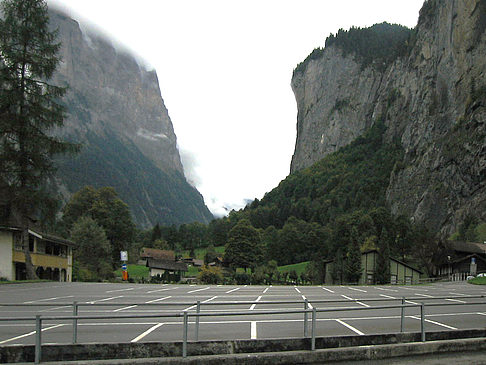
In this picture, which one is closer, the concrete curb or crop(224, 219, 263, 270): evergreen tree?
the concrete curb

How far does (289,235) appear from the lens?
12450 centimetres

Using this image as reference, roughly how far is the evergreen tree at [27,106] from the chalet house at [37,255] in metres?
5.94

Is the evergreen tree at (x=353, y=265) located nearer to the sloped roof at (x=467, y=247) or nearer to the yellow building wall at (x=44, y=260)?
the sloped roof at (x=467, y=247)

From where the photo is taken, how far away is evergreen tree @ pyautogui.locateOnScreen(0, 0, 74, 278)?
3067 cm

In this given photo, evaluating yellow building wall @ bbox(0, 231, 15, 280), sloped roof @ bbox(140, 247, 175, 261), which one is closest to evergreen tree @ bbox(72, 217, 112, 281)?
yellow building wall @ bbox(0, 231, 15, 280)

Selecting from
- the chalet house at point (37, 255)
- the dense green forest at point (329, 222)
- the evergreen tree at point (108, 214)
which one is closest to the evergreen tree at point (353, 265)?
the dense green forest at point (329, 222)

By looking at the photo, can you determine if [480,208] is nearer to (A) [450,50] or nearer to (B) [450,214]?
(B) [450,214]

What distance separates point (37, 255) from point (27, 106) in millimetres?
16820

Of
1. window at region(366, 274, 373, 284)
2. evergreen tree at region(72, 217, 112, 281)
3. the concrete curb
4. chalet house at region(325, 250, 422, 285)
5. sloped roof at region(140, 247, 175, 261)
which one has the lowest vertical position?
sloped roof at region(140, 247, 175, 261)

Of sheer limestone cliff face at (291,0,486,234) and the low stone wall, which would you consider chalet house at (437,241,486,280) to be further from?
Answer: the low stone wall

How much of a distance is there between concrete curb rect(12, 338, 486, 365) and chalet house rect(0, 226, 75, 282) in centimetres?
3125

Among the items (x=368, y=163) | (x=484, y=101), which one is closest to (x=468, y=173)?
(x=484, y=101)

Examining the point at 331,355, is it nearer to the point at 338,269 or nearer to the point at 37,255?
the point at 37,255

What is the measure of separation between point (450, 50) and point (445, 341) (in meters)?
126
